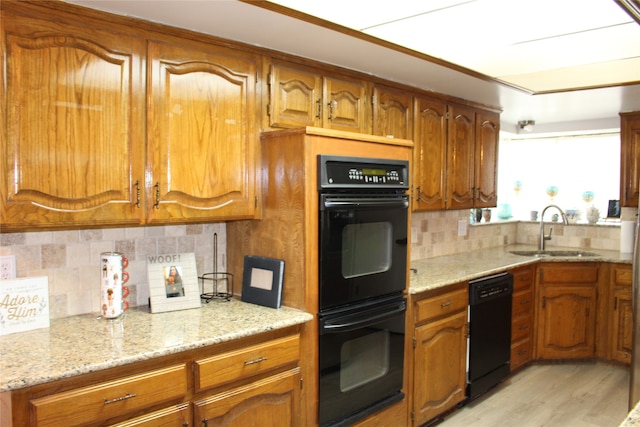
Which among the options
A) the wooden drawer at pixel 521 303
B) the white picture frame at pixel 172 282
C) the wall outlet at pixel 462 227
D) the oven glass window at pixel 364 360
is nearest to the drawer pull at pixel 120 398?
the white picture frame at pixel 172 282

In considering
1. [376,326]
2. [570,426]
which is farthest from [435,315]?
[570,426]

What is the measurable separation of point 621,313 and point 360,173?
2.93 m

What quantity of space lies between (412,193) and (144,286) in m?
1.82

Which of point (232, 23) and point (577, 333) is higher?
point (232, 23)

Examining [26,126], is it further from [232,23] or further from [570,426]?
[570,426]

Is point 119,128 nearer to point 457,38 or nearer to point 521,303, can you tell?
point 457,38

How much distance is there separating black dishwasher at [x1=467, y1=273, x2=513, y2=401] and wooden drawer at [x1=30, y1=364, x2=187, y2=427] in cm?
211

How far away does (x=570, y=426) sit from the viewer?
3.11 meters

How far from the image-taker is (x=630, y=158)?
4.30 meters

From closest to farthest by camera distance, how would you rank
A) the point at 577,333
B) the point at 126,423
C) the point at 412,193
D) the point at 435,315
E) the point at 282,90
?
1. the point at 126,423
2. the point at 282,90
3. the point at 435,315
4. the point at 412,193
5. the point at 577,333

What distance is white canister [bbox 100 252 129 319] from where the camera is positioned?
2066 millimetres

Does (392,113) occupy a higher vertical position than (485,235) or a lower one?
higher

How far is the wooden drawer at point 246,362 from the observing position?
187cm

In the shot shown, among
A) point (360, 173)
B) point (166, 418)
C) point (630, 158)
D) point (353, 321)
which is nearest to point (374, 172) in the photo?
point (360, 173)
